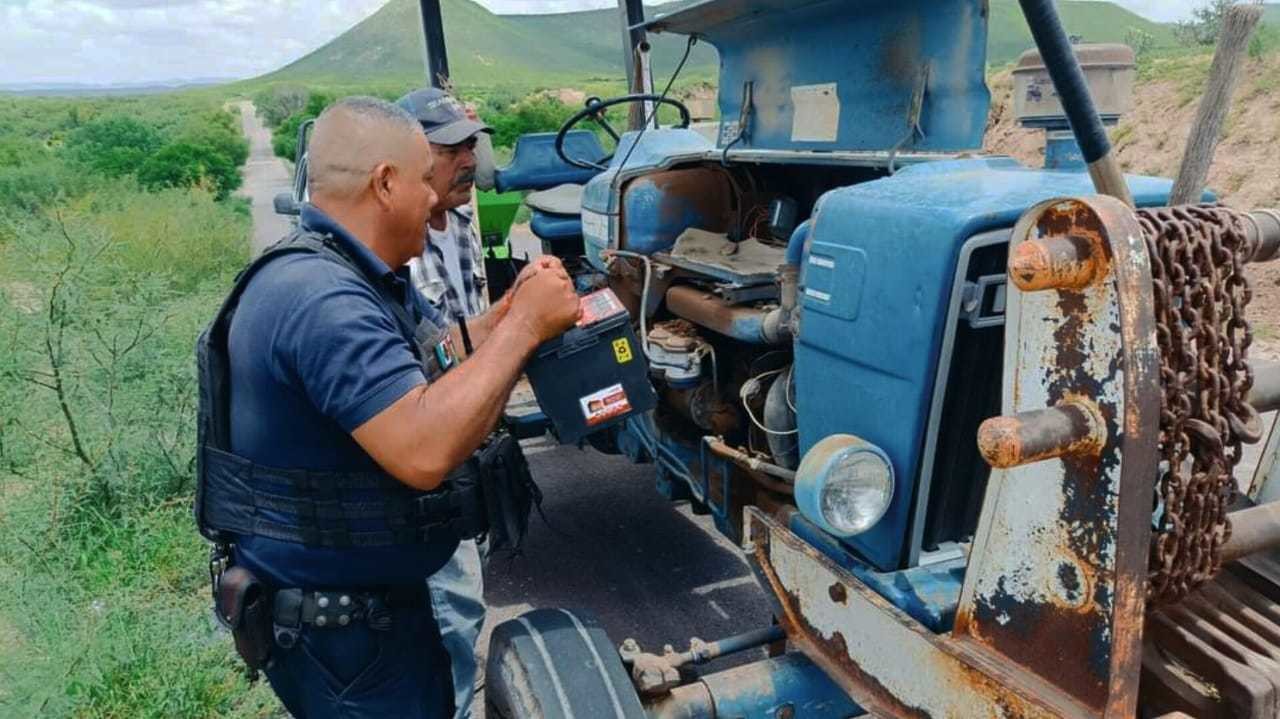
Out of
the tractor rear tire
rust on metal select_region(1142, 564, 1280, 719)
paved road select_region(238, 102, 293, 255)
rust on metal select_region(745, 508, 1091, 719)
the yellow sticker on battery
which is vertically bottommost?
paved road select_region(238, 102, 293, 255)

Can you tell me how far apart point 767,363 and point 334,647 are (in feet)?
4.47

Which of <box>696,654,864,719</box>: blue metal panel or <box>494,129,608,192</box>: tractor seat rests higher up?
<box>494,129,608,192</box>: tractor seat

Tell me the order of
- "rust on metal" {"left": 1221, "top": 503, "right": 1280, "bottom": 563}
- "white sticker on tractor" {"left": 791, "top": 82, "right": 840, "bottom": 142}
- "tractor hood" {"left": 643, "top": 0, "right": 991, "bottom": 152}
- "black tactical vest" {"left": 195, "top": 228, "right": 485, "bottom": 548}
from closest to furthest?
1. "rust on metal" {"left": 1221, "top": 503, "right": 1280, "bottom": 563}
2. "black tactical vest" {"left": 195, "top": 228, "right": 485, "bottom": 548}
3. "tractor hood" {"left": 643, "top": 0, "right": 991, "bottom": 152}
4. "white sticker on tractor" {"left": 791, "top": 82, "right": 840, "bottom": 142}

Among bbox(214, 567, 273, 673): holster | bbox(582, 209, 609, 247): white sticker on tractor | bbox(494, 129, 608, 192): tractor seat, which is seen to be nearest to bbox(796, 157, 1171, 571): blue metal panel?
bbox(214, 567, 273, 673): holster

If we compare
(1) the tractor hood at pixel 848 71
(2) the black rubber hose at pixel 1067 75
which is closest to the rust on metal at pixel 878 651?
(2) the black rubber hose at pixel 1067 75

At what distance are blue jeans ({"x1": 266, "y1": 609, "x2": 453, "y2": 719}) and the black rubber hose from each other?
1.68 meters

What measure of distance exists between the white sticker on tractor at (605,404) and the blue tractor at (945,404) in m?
0.43

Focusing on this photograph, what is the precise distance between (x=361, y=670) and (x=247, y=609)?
0.28m

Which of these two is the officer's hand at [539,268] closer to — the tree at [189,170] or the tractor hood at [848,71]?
the tractor hood at [848,71]

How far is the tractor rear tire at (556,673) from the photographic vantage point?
6.63ft

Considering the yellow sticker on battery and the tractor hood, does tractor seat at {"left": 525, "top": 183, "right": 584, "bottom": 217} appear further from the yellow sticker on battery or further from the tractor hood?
the yellow sticker on battery

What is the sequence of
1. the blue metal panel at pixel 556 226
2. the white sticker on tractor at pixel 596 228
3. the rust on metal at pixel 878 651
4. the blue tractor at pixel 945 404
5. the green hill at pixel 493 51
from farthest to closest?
the green hill at pixel 493 51 < the blue metal panel at pixel 556 226 < the white sticker on tractor at pixel 596 228 < the rust on metal at pixel 878 651 < the blue tractor at pixel 945 404

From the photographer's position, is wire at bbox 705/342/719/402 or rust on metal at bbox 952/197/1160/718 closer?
rust on metal at bbox 952/197/1160/718

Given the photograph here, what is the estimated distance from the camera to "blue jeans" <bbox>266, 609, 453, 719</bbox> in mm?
2076
